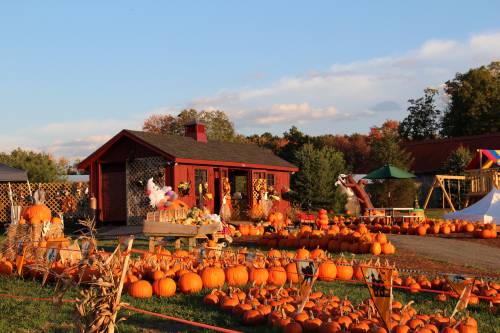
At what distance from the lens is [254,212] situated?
24.2 metres

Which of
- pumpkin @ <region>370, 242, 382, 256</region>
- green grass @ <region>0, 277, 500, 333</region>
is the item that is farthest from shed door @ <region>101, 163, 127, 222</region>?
green grass @ <region>0, 277, 500, 333</region>

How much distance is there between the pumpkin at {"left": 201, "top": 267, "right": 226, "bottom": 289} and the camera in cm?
881

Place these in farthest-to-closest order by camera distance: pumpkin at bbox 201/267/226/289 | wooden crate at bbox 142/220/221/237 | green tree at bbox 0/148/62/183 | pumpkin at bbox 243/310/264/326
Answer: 1. green tree at bbox 0/148/62/183
2. wooden crate at bbox 142/220/221/237
3. pumpkin at bbox 201/267/226/289
4. pumpkin at bbox 243/310/264/326

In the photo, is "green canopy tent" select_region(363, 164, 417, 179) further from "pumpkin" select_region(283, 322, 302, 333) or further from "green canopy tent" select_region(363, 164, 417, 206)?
"pumpkin" select_region(283, 322, 302, 333)

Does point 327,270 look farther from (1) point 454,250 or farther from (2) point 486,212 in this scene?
(2) point 486,212

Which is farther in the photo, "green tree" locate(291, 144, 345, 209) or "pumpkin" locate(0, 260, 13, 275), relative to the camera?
"green tree" locate(291, 144, 345, 209)

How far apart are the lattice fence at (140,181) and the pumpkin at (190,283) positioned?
1407 centimetres

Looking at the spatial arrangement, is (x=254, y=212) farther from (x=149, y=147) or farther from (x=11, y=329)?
(x=11, y=329)

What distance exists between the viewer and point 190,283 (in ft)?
28.0

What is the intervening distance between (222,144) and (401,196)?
37.9 ft

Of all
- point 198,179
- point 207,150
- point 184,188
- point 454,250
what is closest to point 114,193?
point 198,179

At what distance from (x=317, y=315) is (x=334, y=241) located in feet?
26.3

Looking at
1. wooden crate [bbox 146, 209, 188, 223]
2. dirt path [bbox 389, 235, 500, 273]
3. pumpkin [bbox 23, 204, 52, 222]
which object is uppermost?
pumpkin [bbox 23, 204, 52, 222]

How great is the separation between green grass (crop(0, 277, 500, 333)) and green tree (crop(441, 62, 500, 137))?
51.4 meters
